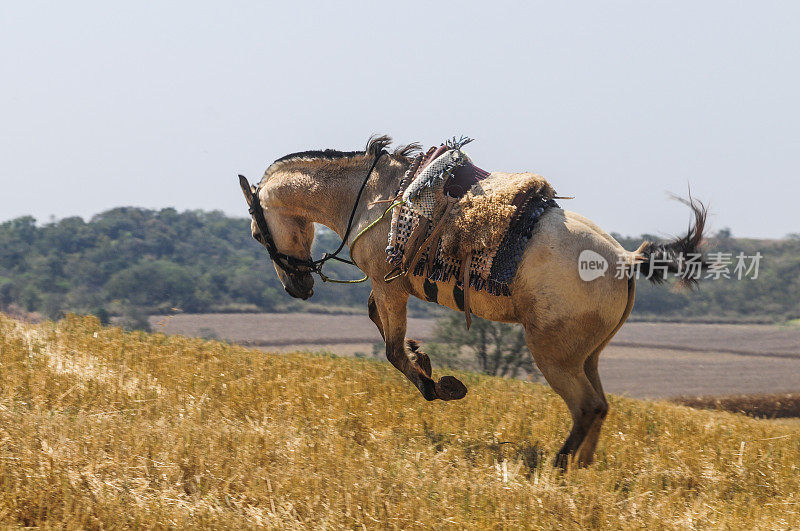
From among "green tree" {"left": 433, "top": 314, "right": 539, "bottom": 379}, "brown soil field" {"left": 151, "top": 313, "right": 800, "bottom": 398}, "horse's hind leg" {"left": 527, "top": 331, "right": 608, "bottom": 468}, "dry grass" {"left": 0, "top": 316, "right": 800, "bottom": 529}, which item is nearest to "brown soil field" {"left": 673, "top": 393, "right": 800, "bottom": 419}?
"green tree" {"left": 433, "top": 314, "right": 539, "bottom": 379}

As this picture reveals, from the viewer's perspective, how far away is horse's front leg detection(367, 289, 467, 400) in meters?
6.40

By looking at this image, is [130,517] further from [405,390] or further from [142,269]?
[142,269]

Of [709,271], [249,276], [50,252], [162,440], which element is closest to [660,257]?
[709,271]

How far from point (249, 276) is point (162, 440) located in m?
72.1

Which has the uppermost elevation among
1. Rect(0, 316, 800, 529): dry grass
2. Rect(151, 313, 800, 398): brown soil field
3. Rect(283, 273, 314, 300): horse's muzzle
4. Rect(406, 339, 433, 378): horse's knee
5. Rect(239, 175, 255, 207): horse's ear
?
Rect(239, 175, 255, 207): horse's ear

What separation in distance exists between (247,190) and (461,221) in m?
2.58

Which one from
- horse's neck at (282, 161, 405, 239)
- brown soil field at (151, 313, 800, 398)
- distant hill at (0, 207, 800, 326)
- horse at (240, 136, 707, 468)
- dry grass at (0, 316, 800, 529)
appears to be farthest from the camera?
distant hill at (0, 207, 800, 326)

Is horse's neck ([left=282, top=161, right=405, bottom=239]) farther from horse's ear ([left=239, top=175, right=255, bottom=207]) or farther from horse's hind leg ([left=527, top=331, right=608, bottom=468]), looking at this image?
horse's hind leg ([left=527, top=331, right=608, bottom=468])

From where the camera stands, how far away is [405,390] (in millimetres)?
8031

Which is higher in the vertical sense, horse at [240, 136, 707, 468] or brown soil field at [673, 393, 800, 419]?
horse at [240, 136, 707, 468]

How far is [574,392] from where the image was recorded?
568 centimetres

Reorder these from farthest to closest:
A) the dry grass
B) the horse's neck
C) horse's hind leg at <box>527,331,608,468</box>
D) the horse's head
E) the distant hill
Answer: the distant hill → the horse's head → the horse's neck → horse's hind leg at <box>527,331,608,468</box> → the dry grass

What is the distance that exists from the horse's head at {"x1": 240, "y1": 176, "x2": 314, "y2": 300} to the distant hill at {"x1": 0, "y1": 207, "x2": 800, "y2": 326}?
5488cm

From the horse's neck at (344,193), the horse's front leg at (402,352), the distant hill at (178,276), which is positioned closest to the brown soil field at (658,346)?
the distant hill at (178,276)
